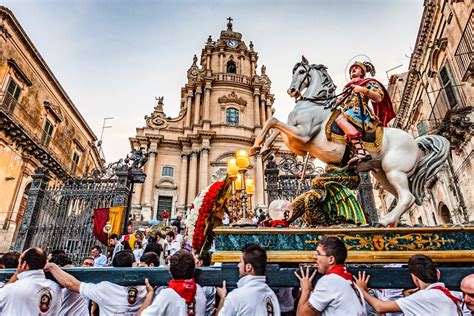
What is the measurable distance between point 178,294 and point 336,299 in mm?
1268

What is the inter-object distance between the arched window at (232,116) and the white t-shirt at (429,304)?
1178 inches

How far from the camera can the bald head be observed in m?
2.36

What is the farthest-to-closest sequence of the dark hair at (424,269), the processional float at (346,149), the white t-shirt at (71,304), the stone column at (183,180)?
1. the stone column at (183,180)
2. the processional float at (346,149)
3. the white t-shirt at (71,304)
4. the dark hair at (424,269)

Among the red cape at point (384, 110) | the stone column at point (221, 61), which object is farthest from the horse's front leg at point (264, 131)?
the stone column at point (221, 61)

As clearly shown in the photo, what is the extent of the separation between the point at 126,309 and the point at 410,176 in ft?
12.2

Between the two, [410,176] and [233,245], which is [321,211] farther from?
[233,245]

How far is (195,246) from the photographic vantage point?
4.88 meters

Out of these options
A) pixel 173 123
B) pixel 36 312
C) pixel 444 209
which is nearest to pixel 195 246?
pixel 36 312

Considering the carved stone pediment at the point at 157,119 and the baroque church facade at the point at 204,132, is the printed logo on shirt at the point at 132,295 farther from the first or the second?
the carved stone pediment at the point at 157,119

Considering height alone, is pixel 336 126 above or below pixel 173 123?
below

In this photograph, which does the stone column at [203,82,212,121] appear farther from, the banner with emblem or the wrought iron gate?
the banner with emblem

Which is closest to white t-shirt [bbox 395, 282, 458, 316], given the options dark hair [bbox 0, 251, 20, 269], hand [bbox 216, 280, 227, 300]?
hand [bbox 216, 280, 227, 300]

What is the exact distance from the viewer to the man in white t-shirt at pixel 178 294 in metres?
2.35

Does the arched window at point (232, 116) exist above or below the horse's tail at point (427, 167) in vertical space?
above
